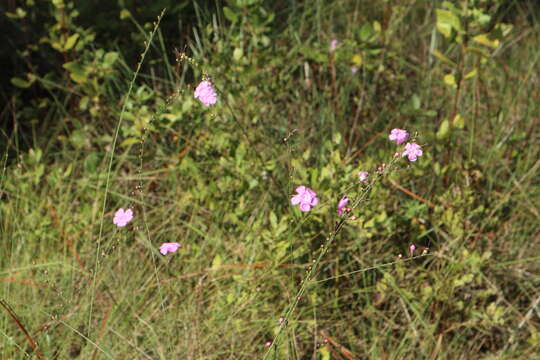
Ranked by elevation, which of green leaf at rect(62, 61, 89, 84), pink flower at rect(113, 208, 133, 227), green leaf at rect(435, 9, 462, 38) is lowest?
green leaf at rect(62, 61, 89, 84)

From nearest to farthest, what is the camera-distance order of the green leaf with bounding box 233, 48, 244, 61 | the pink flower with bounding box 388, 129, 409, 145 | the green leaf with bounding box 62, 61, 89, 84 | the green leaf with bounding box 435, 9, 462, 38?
the pink flower with bounding box 388, 129, 409, 145, the green leaf with bounding box 435, 9, 462, 38, the green leaf with bounding box 233, 48, 244, 61, the green leaf with bounding box 62, 61, 89, 84

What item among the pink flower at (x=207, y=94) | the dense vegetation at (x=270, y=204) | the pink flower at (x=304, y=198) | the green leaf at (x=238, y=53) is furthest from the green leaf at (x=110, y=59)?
the pink flower at (x=304, y=198)

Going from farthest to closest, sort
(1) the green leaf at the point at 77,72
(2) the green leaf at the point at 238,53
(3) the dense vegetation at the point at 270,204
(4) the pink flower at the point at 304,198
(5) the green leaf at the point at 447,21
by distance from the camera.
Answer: (1) the green leaf at the point at 77,72
(2) the green leaf at the point at 238,53
(5) the green leaf at the point at 447,21
(3) the dense vegetation at the point at 270,204
(4) the pink flower at the point at 304,198

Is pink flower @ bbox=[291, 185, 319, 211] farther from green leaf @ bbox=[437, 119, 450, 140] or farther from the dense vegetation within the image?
green leaf @ bbox=[437, 119, 450, 140]

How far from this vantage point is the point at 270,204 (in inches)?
79.4

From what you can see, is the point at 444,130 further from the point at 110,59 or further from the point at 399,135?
the point at 110,59

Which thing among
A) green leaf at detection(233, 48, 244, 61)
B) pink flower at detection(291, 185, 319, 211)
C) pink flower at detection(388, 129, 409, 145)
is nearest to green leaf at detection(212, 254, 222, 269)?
pink flower at detection(291, 185, 319, 211)

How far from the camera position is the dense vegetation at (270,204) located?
170 centimetres

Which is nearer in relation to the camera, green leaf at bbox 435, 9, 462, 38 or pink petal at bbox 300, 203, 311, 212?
pink petal at bbox 300, 203, 311, 212

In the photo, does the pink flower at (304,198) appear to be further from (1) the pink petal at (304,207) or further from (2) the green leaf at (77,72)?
(2) the green leaf at (77,72)

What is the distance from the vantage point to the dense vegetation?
1702mm

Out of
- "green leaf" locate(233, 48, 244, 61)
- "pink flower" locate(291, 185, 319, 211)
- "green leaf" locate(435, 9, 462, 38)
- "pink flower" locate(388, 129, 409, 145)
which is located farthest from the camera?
"green leaf" locate(233, 48, 244, 61)

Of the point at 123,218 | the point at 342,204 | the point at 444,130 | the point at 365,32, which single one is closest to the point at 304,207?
the point at 342,204

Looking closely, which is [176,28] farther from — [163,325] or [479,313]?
[479,313]
